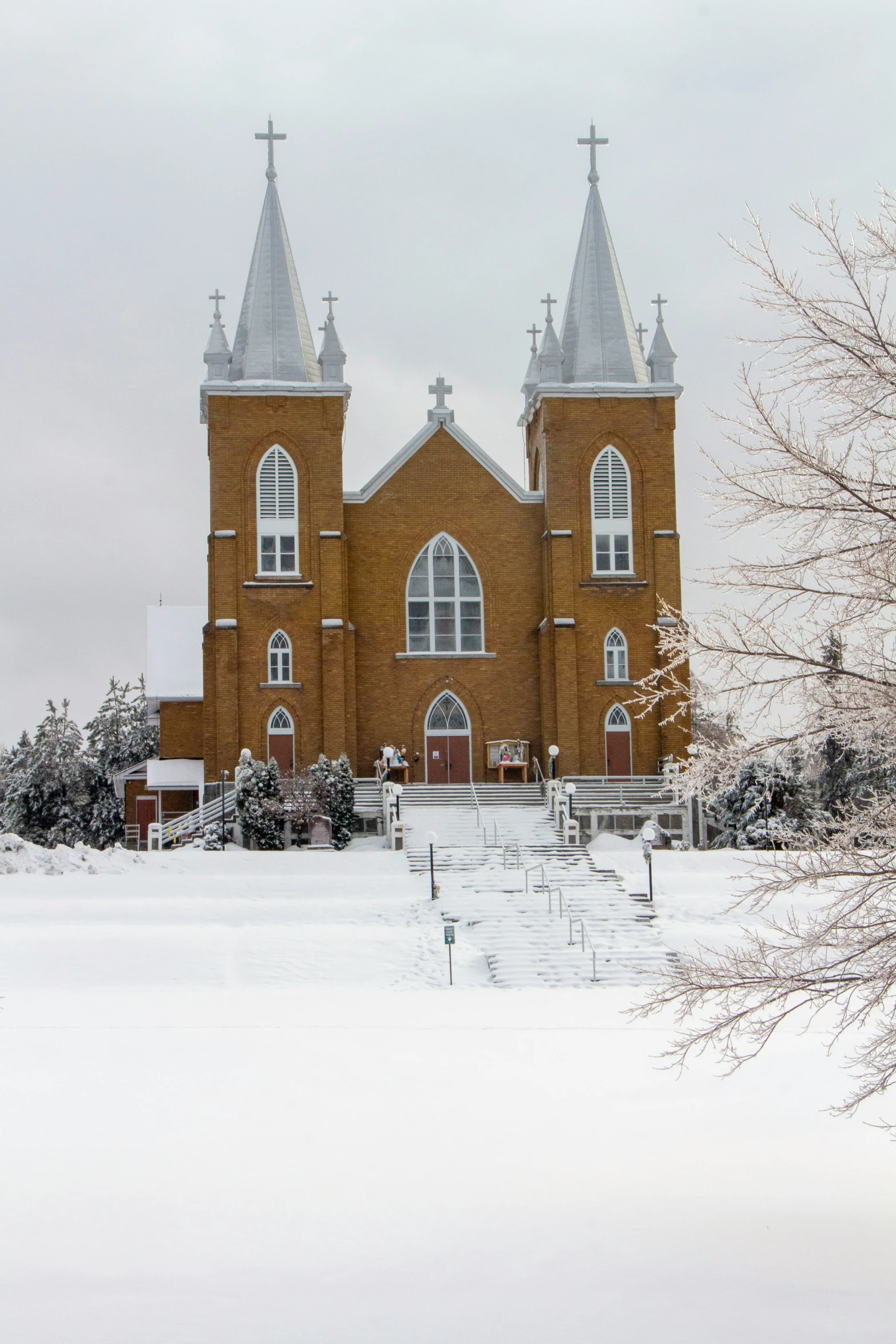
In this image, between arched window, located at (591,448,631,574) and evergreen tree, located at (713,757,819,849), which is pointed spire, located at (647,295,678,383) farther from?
evergreen tree, located at (713,757,819,849)

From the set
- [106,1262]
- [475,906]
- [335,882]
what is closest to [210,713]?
[335,882]

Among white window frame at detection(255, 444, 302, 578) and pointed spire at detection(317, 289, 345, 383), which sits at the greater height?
pointed spire at detection(317, 289, 345, 383)

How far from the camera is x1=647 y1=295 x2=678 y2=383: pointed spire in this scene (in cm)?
4153

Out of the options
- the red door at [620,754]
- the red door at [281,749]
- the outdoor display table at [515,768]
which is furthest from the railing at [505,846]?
the red door at [281,749]

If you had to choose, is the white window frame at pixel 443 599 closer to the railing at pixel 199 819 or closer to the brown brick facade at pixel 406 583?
the brown brick facade at pixel 406 583

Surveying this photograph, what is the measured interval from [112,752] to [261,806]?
98.9 feet

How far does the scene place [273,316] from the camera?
4169 cm

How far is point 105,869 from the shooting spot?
28.7 m

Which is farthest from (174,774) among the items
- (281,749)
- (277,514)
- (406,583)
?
(406,583)

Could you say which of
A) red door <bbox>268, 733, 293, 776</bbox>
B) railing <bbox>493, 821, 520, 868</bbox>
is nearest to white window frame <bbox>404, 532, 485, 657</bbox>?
red door <bbox>268, 733, 293, 776</bbox>

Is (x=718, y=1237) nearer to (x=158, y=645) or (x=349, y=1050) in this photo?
(x=349, y=1050)

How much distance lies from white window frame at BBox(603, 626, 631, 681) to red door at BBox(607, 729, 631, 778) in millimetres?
1755

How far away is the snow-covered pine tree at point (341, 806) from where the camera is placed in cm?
3503

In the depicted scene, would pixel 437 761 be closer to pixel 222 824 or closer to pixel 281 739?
pixel 281 739
